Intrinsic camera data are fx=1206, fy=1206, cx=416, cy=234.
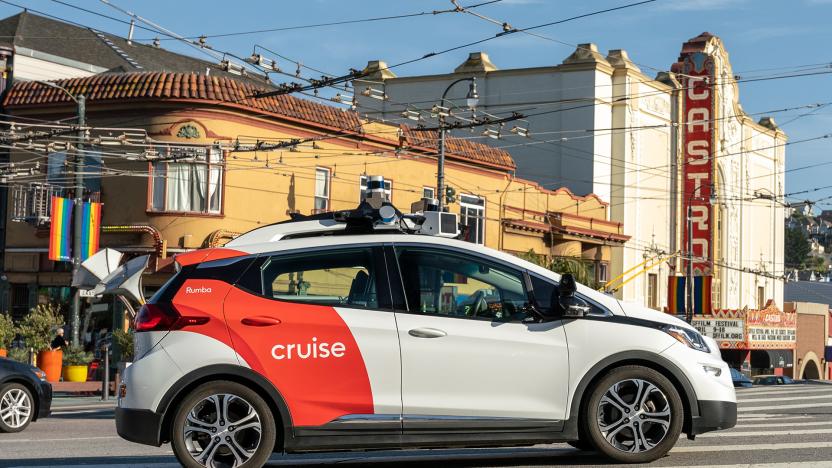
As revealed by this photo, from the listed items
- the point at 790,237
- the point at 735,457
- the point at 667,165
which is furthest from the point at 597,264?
the point at 790,237

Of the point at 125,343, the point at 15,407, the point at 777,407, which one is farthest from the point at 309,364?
the point at 125,343

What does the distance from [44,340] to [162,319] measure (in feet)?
75.5

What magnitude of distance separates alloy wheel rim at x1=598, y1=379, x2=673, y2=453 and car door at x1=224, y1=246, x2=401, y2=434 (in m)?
1.50

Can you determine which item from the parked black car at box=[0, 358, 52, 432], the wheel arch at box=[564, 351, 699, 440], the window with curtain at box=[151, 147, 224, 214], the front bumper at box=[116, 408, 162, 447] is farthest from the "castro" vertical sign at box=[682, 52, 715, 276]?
the front bumper at box=[116, 408, 162, 447]

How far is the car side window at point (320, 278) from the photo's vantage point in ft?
27.5

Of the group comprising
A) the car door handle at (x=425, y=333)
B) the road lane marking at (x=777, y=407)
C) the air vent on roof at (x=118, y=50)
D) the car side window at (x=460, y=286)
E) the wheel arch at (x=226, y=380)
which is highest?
the air vent on roof at (x=118, y=50)

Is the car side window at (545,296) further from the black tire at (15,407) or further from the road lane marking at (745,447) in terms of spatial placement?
the black tire at (15,407)

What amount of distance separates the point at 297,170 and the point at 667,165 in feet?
79.3

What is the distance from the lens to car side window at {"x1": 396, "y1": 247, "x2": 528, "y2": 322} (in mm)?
8453

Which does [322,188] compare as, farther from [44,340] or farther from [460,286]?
[460,286]

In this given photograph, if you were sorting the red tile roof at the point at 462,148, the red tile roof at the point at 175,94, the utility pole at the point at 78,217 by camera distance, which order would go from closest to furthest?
the utility pole at the point at 78,217
the red tile roof at the point at 175,94
the red tile roof at the point at 462,148

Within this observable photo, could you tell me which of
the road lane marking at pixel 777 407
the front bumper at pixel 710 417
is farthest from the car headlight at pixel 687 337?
the road lane marking at pixel 777 407

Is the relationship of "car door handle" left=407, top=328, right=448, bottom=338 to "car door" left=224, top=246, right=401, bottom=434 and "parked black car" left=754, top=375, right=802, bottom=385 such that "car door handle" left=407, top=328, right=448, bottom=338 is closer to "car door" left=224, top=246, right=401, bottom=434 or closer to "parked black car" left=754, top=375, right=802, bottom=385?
"car door" left=224, top=246, right=401, bottom=434

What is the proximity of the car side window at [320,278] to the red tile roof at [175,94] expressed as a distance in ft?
79.5
